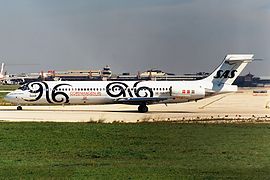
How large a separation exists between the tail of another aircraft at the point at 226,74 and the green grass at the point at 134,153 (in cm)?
2546

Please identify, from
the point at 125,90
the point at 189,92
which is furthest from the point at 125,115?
the point at 189,92

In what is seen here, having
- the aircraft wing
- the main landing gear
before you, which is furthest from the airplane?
the main landing gear

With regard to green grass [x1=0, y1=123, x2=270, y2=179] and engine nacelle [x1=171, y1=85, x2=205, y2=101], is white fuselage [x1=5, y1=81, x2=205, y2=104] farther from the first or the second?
green grass [x1=0, y1=123, x2=270, y2=179]

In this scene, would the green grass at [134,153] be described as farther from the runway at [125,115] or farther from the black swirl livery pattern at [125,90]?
the black swirl livery pattern at [125,90]

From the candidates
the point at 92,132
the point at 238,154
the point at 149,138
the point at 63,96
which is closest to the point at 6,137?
the point at 92,132

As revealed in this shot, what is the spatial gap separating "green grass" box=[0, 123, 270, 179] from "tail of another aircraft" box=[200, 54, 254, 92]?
2546cm

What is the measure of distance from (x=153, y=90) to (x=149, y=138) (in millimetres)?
28251

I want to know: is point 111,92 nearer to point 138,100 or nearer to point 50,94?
point 138,100

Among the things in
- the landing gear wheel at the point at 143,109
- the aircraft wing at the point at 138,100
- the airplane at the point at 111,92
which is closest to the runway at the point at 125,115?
the landing gear wheel at the point at 143,109

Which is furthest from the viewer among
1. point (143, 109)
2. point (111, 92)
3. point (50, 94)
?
point (111, 92)

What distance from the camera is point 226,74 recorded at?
2188 inches

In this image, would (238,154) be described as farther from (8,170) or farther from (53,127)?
(53,127)

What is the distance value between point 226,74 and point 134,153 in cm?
3642

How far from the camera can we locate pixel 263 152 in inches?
795
